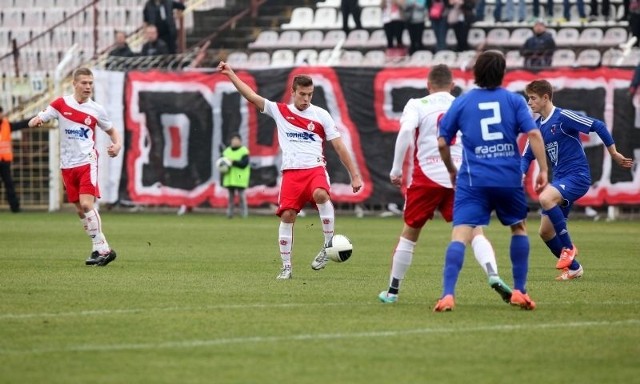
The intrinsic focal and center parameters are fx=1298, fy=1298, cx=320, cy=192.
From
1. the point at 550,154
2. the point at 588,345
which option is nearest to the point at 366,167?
the point at 550,154

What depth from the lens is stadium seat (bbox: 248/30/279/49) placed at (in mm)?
35719

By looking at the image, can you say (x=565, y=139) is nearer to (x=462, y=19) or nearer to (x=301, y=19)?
(x=462, y=19)

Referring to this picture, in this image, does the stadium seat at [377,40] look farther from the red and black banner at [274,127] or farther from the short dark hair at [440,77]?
the short dark hair at [440,77]

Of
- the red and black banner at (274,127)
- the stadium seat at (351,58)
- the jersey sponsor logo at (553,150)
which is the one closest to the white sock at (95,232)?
the jersey sponsor logo at (553,150)

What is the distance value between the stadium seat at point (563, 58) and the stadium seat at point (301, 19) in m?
7.59

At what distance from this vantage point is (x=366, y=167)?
3164 cm

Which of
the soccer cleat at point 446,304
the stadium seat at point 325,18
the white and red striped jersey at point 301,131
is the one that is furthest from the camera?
A: the stadium seat at point 325,18

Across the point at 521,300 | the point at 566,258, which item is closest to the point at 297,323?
the point at 521,300

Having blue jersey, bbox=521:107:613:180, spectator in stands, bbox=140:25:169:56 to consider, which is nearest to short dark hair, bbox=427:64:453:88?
blue jersey, bbox=521:107:613:180

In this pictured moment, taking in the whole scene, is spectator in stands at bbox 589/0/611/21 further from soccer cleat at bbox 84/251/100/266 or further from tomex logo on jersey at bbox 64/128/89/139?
soccer cleat at bbox 84/251/100/266

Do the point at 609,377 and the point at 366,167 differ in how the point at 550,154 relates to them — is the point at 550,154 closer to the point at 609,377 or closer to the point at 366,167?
the point at 609,377

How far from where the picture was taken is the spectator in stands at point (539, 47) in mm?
30922

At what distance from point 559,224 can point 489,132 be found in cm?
478

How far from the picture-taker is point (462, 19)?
32562mm
